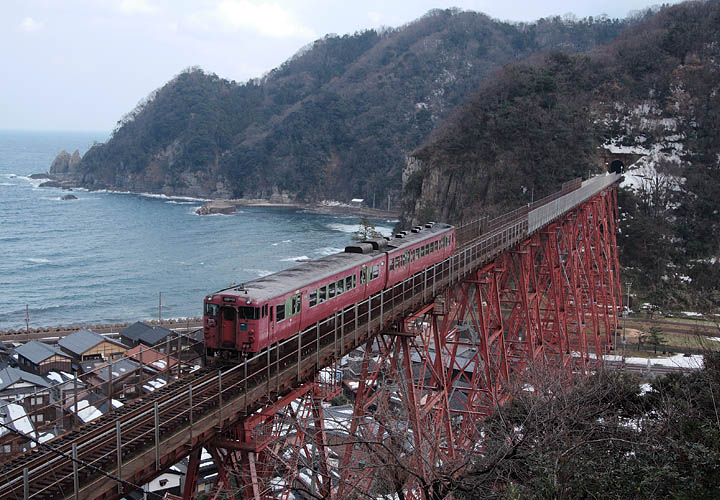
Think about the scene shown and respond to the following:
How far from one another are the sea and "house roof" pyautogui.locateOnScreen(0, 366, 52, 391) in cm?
2046

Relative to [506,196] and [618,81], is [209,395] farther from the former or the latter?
[618,81]

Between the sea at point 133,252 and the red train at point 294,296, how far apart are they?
42271 millimetres

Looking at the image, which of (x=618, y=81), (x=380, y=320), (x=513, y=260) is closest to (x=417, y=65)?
(x=618, y=81)

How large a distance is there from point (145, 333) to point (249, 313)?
120ft

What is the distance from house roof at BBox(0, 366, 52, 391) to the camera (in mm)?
31906

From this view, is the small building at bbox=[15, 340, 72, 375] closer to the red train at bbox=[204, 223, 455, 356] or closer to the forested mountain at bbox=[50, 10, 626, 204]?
the red train at bbox=[204, 223, 455, 356]

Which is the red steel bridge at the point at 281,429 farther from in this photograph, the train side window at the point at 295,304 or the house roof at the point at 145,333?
the house roof at the point at 145,333

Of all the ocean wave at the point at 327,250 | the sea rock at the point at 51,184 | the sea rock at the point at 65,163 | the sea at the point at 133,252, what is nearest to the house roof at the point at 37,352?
the sea at the point at 133,252

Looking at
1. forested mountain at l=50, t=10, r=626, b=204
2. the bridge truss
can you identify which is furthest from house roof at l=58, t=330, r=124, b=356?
forested mountain at l=50, t=10, r=626, b=204

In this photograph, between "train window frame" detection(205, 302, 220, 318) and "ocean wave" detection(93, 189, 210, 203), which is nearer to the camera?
"train window frame" detection(205, 302, 220, 318)

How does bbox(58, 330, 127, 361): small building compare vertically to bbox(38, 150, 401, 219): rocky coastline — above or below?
below

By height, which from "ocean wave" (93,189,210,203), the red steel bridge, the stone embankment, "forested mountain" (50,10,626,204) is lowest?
the stone embankment

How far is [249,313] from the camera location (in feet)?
37.3

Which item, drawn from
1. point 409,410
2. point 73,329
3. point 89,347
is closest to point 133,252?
point 73,329
